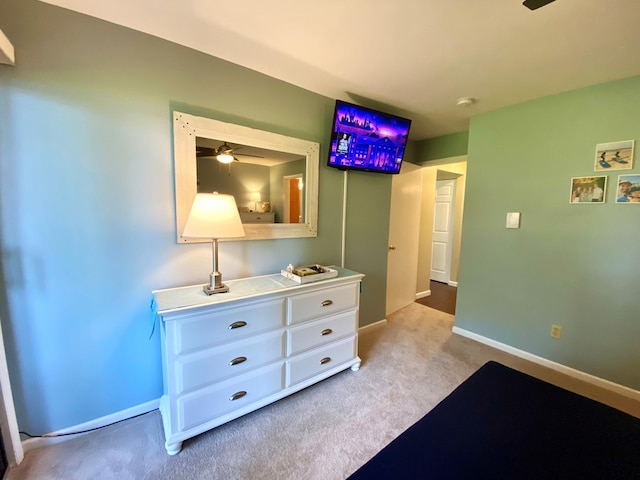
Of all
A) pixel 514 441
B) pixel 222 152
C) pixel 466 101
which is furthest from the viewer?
pixel 466 101

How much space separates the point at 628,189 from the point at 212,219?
3.04m

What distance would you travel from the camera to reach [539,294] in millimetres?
2471

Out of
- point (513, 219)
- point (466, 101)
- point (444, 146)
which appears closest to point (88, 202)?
point (466, 101)

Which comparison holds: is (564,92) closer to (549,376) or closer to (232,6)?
(549,376)

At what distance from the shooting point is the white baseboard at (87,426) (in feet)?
4.97

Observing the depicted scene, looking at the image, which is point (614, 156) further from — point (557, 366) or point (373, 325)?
point (373, 325)

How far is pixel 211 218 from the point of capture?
161 cm

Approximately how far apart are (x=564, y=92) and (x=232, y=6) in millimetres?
2681

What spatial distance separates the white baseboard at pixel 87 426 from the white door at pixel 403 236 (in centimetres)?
267

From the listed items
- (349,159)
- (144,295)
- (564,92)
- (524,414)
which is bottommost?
(524,414)

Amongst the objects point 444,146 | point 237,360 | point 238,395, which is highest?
point 444,146

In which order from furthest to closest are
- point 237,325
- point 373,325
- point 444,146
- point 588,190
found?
point 444,146 → point 373,325 → point 588,190 → point 237,325

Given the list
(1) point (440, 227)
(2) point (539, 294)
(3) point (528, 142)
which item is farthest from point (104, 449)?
(1) point (440, 227)

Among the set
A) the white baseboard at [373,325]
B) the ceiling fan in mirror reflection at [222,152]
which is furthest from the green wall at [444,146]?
the ceiling fan in mirror reflection at [222,152]
